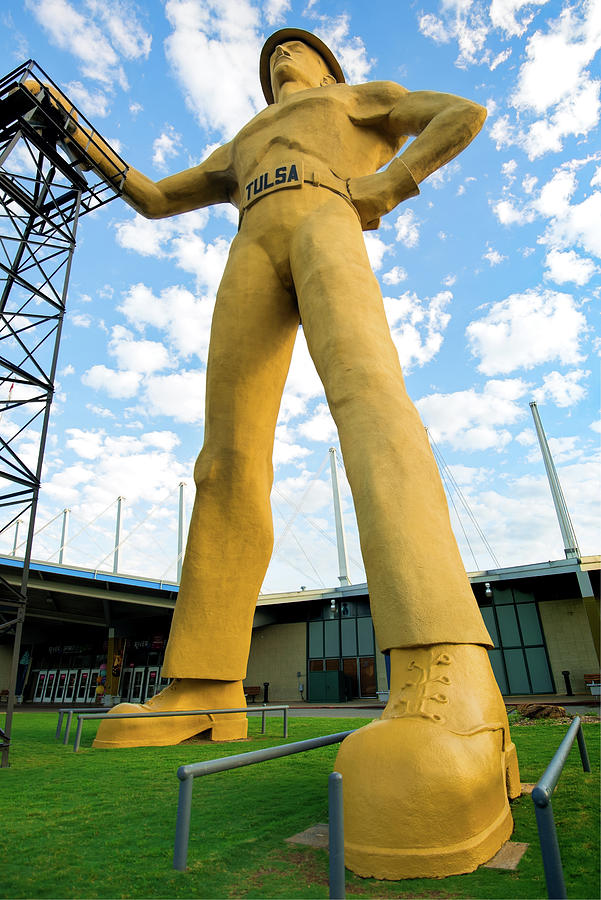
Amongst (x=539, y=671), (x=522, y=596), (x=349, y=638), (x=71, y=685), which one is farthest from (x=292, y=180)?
(x=71, y=685)

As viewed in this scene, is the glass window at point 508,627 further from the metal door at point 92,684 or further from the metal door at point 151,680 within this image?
the metal door at point 92,684

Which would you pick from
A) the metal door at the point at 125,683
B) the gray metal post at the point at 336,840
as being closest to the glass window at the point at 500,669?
the metal door at the point at 125,683

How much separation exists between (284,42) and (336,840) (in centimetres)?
911

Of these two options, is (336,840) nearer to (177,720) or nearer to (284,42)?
(177,720)

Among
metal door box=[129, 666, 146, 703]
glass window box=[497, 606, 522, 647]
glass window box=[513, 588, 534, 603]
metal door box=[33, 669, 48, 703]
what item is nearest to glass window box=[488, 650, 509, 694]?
glass window box=[497, 606, 522, 647]

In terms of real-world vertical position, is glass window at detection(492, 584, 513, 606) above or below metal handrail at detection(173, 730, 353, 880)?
above

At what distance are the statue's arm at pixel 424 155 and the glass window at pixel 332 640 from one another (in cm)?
2105

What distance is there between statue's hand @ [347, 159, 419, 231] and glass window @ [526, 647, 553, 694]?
63.2 feet

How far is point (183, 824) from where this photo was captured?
2.31 metres

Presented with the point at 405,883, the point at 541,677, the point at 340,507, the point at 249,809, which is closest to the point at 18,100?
the point at 249,809

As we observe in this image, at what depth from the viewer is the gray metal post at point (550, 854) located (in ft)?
5.44

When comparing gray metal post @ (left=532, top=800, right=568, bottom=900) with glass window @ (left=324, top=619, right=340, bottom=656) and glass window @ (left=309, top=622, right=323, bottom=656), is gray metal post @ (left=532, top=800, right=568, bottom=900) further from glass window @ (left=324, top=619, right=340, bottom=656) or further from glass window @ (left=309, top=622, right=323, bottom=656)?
glass window @ (left=309, top=622, right=323, bottom=656)

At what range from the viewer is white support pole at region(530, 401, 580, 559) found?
2271 centimetres

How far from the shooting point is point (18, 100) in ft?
25.8
